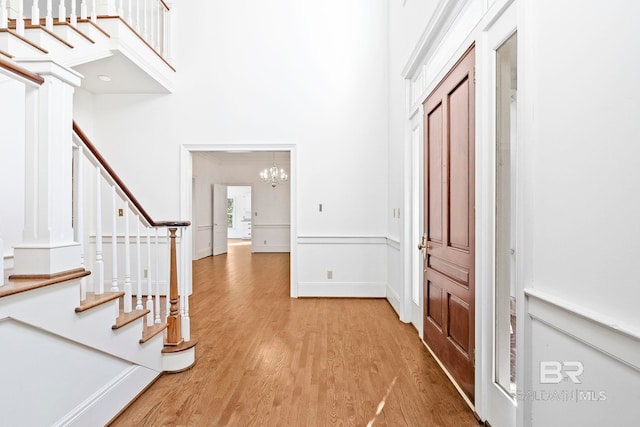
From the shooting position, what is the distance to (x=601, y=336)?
41.7 inches

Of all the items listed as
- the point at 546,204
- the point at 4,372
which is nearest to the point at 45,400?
the point at 4,372

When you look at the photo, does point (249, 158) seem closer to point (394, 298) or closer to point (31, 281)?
point (394, 298)

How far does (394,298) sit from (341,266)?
937 mm

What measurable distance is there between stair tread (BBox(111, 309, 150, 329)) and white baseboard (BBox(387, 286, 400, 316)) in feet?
8.79

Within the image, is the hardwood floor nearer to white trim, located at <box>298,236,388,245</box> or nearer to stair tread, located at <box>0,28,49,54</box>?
white trim, located at <box>298,236,388,245</box>

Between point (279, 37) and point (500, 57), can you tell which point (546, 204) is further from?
point (279, 37)

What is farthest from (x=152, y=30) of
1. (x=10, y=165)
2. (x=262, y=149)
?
(x=10, y=165)

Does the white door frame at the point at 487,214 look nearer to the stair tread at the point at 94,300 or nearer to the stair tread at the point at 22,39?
the stair tread at the point at 94,300

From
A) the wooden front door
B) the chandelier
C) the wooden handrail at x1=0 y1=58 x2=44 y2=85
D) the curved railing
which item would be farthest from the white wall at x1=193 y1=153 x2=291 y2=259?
the wooden handrail at x1=0 y1=58 x2=44 y2=85

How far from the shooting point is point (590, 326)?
111 centimetres

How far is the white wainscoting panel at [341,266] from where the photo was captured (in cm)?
490

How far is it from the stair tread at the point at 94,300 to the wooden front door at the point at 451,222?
2.06 m

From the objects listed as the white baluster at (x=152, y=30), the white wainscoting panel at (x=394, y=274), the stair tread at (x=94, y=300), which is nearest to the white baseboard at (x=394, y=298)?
the white wainscoting panel at (x=394, y=274)

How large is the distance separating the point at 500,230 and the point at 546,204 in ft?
1.68
